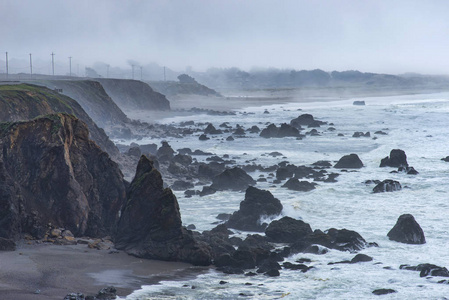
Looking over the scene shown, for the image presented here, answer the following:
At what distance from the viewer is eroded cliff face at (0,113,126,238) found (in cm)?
2483

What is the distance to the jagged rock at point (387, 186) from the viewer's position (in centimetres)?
4062

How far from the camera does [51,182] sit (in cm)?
2591

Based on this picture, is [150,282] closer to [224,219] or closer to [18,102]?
[224,219]

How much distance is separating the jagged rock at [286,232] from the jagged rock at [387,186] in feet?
41.6

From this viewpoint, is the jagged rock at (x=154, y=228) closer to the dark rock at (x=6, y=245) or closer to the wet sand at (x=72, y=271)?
the wet sand at (x=72, y=271)

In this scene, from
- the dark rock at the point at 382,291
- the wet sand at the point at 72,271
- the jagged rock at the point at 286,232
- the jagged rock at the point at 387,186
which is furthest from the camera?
the jagged rock at the point at 387,186

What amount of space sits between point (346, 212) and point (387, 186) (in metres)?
7.23

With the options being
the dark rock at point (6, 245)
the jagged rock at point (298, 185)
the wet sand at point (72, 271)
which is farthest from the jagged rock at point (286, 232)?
the jagged rock at point (298, 185)

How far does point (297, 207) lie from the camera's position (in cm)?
3544

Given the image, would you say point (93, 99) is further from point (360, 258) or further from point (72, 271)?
point (72, 271)

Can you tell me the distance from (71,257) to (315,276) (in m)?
8.66

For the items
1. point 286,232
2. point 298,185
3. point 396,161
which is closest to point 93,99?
point 396,161

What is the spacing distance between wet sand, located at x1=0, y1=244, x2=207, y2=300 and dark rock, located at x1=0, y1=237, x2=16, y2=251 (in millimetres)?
223

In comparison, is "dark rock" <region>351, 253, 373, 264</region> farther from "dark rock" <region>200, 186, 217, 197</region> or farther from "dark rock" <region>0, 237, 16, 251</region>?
"dark rock" <region>200, 186, 217, 197</region>
